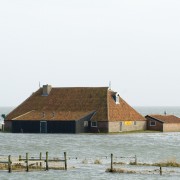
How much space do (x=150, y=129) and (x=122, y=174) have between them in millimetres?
61798

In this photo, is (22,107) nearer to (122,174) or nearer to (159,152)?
(159,152)

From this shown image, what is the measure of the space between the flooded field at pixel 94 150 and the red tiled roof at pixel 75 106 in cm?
429

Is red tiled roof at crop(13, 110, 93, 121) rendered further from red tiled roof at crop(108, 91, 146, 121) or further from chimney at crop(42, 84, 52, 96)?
chimney at crop(42, 84, 52, 96)

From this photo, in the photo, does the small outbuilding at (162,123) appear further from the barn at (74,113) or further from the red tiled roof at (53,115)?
the red tiled roof at (53,115)

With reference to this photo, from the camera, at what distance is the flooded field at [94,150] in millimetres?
59500

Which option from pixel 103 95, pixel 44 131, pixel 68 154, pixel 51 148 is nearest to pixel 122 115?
pixel 103 95

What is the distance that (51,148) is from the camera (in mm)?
86750

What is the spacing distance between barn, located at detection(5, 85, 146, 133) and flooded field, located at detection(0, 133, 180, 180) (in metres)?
2.85

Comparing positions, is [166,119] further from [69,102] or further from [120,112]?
[69,102]

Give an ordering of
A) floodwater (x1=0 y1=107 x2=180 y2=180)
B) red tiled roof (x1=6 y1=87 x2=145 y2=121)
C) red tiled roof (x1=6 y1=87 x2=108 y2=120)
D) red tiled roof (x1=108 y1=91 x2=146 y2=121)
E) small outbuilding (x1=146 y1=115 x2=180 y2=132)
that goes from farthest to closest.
Result: small outbuilding (x1=146 y1=115 x2=180 y2=132) < red tiled roof (x1=6 y1=87 x2=108 y2=120) < red tiled roof (x1=6 y1=87 x2=145 y2=121) < red tiled roof (x1=108 y1=91 x2=146 y2=121) < floodwater (x1=0 y1=107 x2=180 y2=180)

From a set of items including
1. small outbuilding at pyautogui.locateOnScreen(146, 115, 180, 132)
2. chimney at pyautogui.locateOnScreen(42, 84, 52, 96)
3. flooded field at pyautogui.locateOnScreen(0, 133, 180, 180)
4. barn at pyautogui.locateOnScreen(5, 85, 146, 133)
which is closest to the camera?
flooded field at pyautogui.locateOnScreen(0, 133, 180, 180)

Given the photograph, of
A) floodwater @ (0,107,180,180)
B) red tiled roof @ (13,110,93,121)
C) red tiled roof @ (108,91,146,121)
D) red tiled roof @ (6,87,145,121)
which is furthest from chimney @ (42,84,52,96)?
floodwater @ (0,107,180,180)

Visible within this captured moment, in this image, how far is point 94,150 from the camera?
3312 inches

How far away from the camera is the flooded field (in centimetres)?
5950
